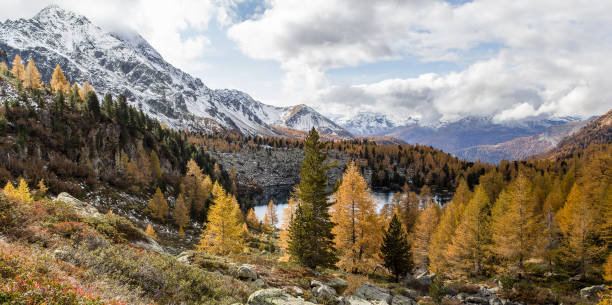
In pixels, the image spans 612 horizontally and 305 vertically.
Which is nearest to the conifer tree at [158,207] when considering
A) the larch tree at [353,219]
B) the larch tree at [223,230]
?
the larch tree at [223,230]

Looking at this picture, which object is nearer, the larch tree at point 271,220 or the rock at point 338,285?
the rock at point 338,285

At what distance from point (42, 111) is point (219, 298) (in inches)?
2585

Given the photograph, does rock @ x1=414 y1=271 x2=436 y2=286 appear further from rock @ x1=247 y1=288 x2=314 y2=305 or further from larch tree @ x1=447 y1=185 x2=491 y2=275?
rock @ x1=247 y1=288 x2=314 y2=305

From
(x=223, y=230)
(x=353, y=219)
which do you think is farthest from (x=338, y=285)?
(x=223, y=230)

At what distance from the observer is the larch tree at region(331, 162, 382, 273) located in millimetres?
27000

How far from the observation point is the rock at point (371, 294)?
17.8m

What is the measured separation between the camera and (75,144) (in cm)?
5344

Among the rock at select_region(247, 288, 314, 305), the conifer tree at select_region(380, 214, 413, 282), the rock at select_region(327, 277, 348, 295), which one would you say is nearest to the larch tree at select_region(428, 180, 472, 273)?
the conifer tree at select_region(380, 214, 413, 282)

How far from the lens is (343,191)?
1069 inches

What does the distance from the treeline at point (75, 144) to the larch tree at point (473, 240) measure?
52460mm

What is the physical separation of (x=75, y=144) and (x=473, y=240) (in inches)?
2761

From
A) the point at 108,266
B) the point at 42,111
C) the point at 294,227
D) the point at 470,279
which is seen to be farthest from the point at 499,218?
the point at 42,111

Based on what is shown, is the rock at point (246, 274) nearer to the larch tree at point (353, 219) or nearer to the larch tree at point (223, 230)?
the larch tree at point (353, 219)

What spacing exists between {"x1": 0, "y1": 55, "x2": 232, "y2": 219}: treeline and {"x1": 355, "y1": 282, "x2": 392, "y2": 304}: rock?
45138mm
